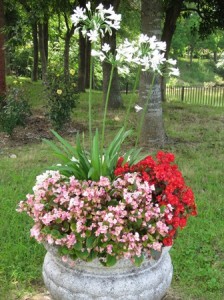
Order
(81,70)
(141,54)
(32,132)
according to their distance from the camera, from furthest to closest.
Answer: (81,70) < (32,132) < (141,54)

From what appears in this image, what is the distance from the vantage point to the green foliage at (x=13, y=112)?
863 centimetres

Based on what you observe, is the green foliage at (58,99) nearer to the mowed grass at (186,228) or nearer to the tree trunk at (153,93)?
the mowed grass at (186,228)

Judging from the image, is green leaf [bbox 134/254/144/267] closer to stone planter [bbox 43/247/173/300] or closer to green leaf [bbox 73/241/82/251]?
stone planter [bbox 43/247/173/300]

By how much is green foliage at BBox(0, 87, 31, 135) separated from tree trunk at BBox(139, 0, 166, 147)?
2.59m

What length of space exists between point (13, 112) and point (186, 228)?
510cm

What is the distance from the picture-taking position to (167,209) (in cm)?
281

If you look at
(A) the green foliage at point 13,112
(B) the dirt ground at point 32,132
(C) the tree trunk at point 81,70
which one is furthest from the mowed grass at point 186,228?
(C) the tree trunk at point 81,70

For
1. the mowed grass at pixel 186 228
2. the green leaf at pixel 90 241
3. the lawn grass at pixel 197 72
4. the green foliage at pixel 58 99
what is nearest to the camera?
the green leaf at pixel 90 241

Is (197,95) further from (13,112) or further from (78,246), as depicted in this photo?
(78,246)

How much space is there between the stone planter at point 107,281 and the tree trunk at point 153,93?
Answer: 5.25m

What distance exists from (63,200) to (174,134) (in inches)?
268

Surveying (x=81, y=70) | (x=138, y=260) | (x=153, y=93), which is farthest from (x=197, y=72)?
(x=138, y=260)

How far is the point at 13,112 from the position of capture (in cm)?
875

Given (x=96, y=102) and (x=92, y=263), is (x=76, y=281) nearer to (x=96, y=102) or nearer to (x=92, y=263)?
(x=92, y=263)
